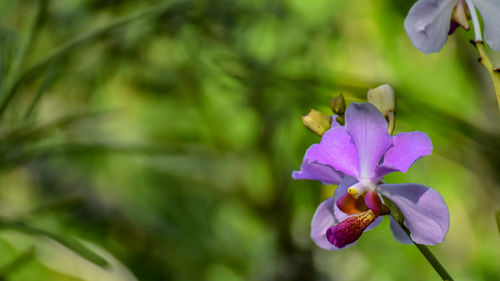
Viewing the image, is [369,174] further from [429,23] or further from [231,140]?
[231,140]

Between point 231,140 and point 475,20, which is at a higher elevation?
point 231,140

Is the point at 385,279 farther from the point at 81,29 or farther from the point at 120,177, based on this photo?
the point at 81,29

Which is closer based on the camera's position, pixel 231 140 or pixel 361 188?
pixel 361 188

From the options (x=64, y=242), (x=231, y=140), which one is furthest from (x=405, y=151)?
(x=231, y=140)

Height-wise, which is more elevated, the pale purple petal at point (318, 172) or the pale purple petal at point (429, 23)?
the pale purple petal at point (429, 23)

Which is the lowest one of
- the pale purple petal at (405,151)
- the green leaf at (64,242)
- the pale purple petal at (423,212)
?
the pale purple petal at (423,212)

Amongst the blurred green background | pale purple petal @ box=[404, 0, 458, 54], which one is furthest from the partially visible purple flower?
the blurred green background

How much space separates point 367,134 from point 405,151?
0.02 metres

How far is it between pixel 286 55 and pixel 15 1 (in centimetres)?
36

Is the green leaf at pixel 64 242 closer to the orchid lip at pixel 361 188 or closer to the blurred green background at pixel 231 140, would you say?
the orchid lip at pixel 361 188

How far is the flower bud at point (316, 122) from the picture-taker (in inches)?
8.8

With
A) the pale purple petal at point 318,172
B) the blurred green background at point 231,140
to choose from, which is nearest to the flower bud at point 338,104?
the pale purple petal at point 318,172

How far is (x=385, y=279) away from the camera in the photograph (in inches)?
26.0

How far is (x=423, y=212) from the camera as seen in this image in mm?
216
